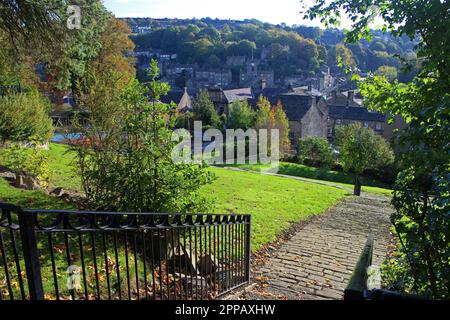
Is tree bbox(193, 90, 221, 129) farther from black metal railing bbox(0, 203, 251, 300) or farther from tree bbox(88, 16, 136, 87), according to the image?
black metal railing bbox(0, 203, 251, 300)

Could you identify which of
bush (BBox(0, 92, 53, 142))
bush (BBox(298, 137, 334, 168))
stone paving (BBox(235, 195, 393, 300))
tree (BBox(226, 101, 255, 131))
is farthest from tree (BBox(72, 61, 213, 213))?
tree (BBox(226, 101, 255, 131))

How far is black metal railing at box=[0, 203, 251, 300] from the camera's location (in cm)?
289

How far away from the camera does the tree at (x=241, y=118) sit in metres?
42.2

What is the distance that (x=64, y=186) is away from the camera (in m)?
10.7

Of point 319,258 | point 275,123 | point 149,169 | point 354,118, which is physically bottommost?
point 354,118

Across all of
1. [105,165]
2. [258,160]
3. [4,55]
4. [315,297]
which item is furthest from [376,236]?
[258,160]

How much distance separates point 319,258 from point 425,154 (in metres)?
5.55

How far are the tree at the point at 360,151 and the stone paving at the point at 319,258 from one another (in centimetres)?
805

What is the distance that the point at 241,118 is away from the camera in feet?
140

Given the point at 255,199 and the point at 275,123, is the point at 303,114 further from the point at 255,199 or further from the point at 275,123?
the point at 255,199

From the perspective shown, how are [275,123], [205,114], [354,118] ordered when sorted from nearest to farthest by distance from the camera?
1. [275,123]
2. [205,114]
3. [354,118]

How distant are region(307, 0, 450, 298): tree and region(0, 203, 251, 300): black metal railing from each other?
2.40 meters

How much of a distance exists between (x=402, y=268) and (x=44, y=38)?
1372 cm

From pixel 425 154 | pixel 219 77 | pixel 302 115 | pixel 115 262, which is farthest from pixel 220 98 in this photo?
pixel 219 77
